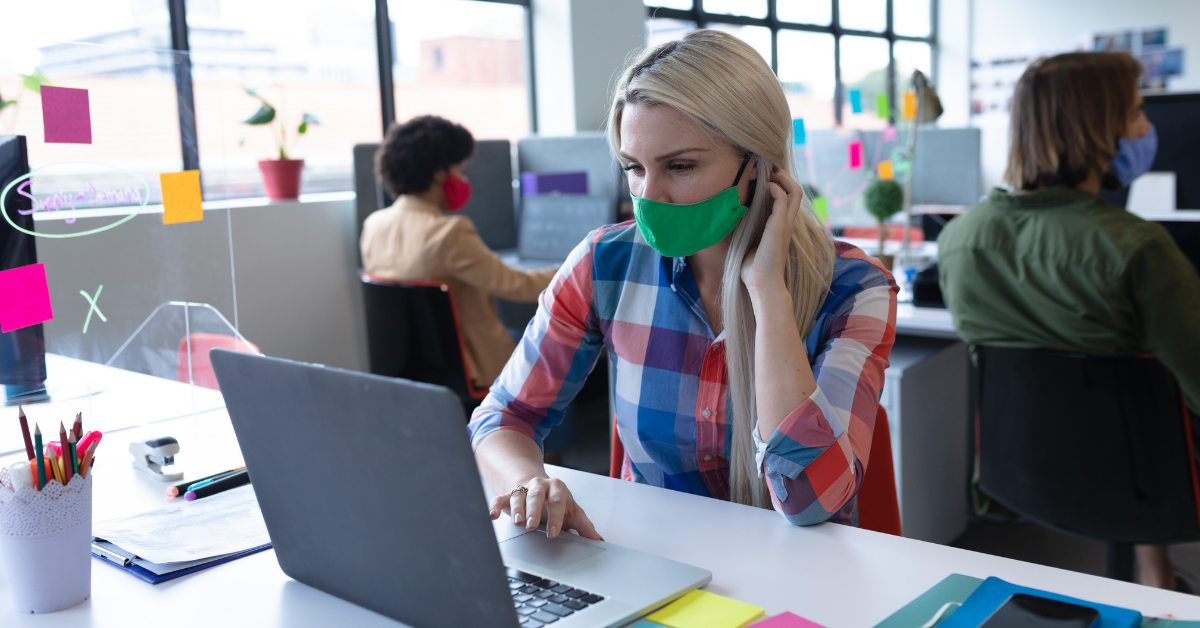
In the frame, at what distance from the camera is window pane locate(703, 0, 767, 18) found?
522 centimetres

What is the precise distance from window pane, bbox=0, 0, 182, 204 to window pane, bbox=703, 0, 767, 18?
4.40 meters

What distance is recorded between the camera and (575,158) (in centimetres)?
364

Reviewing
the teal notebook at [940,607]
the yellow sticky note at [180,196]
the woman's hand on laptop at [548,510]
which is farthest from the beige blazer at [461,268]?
the teal notebook at [940,607]

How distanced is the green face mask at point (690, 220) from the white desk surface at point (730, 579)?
311 millimetres

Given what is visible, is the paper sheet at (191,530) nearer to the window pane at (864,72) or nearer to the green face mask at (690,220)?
the green face mask at (690,220)

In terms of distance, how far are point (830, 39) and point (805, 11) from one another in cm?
36

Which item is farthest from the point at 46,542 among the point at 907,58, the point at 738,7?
the point at 907,58

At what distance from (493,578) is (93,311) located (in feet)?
2.37

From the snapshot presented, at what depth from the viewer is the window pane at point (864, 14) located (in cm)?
641

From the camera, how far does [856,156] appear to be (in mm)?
3141

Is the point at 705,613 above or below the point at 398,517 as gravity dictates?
below

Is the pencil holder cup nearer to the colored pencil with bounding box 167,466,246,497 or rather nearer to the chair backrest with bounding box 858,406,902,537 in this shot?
the colored pencil with bounding box 167,466,246,497

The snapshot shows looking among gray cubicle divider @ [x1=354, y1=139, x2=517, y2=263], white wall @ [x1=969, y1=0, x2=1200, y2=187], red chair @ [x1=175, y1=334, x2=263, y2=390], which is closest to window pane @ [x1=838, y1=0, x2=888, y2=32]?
white wall @ [x1=969, y1=0, x2=1200, y2=187]

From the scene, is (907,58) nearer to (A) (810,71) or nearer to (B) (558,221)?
(A) (810,71)
